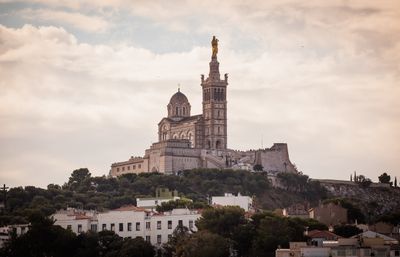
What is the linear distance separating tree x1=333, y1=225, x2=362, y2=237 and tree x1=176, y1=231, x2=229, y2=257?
1410 cm

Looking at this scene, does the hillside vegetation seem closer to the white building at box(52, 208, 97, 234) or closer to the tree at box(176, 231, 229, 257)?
the white building at box(52, 208, 97, 234)

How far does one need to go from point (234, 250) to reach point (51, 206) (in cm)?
4105

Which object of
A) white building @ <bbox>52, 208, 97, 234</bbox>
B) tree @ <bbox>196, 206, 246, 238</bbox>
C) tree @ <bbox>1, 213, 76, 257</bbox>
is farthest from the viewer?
white building @ <bbox>52, 208, 97, 234</bbox>

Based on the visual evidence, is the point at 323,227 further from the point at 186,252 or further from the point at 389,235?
the point at 186,252

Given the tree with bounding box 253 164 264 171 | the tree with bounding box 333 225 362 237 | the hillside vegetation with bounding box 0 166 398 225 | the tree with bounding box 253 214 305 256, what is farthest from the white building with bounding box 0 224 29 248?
the tree with bounding box 253 164 264 171

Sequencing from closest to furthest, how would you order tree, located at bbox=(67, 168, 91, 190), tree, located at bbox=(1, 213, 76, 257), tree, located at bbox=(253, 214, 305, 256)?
1. tree, located at bbox=(253, 214, 305, 256)
2. tree, located at bbox=(1, 213, 76, 257)
3. tree, located at bbox=(67, 168, 91, 190)

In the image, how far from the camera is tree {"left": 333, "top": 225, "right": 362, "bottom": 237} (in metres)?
117

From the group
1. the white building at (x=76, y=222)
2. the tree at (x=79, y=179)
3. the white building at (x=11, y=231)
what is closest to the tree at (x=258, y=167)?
the tree at (x=79, y=179)

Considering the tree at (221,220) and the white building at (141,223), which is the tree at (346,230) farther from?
the white building at (141,223)

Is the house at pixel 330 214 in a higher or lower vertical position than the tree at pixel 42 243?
higher

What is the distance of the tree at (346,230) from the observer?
→ 11662cm

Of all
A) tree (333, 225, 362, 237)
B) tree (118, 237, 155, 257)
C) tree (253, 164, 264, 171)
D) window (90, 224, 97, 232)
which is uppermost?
tree (253, 164, 264, 171)

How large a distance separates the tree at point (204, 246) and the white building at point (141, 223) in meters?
9.68

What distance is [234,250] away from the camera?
109m
